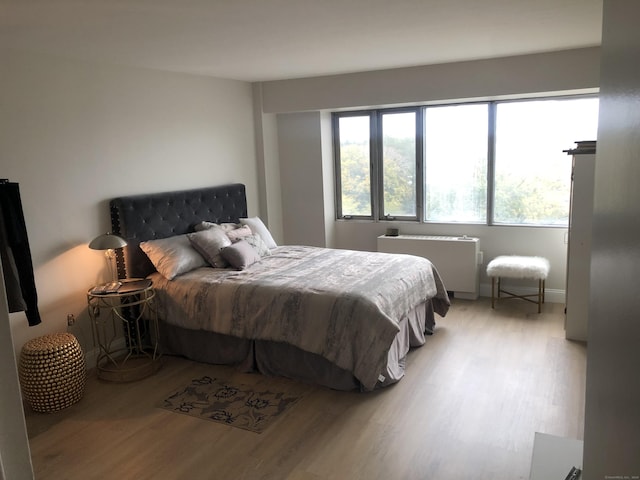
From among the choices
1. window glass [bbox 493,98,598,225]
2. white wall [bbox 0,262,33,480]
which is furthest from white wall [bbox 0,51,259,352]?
window glass [bbox 493,98,598,225]

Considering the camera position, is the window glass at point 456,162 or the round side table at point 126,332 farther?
the window glass at point 456,162

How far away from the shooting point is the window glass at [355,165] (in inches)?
248

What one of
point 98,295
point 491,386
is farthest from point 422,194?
point 98,295

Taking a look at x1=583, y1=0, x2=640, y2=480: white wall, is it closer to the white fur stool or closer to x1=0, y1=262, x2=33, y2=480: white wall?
x1=0, y1=262, x2=33, y2=480: white wall

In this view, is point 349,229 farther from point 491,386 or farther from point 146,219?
point 491,386

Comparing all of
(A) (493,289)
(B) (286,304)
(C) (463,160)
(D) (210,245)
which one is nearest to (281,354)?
(B) (286,304)

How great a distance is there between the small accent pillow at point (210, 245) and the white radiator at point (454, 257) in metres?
2.29

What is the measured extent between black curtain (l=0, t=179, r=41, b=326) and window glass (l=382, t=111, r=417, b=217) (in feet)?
13.3

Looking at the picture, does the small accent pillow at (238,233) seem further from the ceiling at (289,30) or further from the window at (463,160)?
the window at (463,160)

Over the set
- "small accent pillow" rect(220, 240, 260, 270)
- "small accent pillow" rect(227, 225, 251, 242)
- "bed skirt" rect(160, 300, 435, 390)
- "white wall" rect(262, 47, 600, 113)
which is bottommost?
"bed skirt" rect(160, 300, 435, 390)

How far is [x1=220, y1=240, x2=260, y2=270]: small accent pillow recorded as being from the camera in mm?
4461

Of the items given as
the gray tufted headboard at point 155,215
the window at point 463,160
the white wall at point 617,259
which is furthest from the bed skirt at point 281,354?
the white wall at point 617,259

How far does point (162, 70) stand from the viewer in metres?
4.72

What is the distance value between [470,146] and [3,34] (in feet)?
14.8
